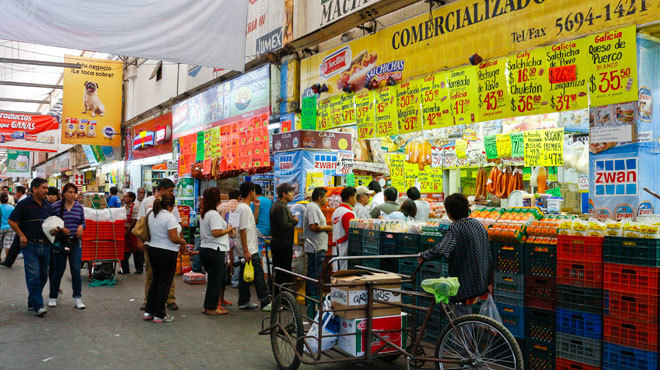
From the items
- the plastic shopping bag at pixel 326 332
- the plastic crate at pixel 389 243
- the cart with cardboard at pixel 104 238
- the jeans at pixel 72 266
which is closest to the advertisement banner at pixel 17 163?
the cart with cardboard at pixel 104 238

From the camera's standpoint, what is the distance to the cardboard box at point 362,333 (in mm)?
4512

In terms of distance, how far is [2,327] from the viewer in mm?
6820

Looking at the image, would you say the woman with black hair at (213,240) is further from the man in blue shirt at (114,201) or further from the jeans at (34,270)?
the man in blue shirt at (114,201)

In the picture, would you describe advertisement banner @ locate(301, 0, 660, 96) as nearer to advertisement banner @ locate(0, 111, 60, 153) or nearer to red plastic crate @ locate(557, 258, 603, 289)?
red plastic crate @ locate(557, 258, 603, 289)

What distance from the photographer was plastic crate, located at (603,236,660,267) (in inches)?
161

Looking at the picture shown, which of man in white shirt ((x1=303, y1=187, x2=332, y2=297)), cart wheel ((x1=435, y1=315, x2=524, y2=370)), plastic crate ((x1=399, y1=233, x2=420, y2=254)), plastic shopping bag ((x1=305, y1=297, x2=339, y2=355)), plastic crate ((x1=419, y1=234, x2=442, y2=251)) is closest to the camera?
cart wheel ((x1=435, y1=315, x2=524, y2=370))

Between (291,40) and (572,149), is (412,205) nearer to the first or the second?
(572,149)

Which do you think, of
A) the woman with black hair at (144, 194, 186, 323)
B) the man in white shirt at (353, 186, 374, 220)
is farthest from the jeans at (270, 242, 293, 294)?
the woman with black hair at (144, 194, 186, 323)

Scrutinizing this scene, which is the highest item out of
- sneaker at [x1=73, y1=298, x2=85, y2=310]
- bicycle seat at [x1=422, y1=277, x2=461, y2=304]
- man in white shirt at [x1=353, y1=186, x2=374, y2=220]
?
man in white shirt at [x1=353, y1=186, x2=374, y2=220]

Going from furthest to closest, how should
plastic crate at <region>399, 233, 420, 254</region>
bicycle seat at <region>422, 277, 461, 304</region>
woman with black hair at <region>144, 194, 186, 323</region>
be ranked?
woman with black hair at <region>144, 194, 186, 323</region> < plastic crate at <region>399, 233, 420, 254</region> < bicycle seat at <region>422, 277, 461, 304</region>

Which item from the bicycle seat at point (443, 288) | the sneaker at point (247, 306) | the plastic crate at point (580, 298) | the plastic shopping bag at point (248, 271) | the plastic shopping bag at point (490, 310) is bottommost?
the sneaker at point (247, 306)

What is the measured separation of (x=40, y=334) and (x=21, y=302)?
8.51ft

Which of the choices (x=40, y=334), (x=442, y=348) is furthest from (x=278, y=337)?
(x=40, y=334)

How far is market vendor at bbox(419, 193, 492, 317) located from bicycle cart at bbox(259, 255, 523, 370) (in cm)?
34
